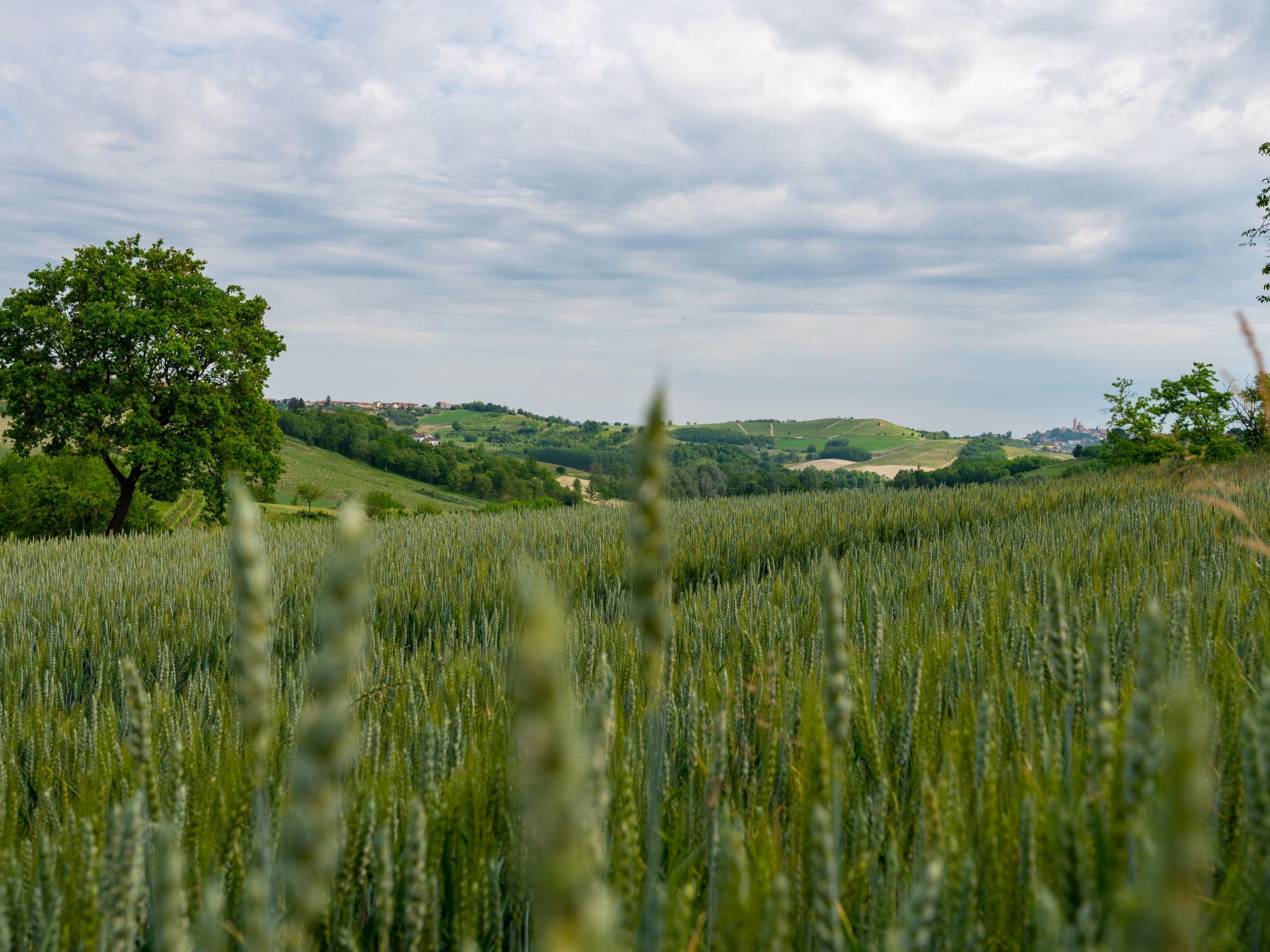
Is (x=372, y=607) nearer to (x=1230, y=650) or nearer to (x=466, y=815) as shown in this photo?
(x=466, y=815)

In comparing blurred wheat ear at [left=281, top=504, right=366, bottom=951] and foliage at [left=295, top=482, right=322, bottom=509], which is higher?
blurred wheat ear at [left=281, top=504, right=366, bottom=951]

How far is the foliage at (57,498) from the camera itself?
3159 centimetres

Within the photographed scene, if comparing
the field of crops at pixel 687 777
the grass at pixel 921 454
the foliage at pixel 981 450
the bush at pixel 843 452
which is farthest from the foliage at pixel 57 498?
the bush at pixel 843 452

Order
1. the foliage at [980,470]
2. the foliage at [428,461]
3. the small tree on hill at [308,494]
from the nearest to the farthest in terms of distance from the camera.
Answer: the small tree on hill at [308,494]
the foliage at [980,470]
the foliage at [428,461]

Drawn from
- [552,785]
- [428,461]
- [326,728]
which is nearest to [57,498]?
[326,728]

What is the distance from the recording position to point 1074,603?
3492 mm

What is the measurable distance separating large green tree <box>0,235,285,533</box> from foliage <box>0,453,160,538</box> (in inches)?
276

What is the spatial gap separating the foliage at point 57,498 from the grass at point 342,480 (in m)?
30.7

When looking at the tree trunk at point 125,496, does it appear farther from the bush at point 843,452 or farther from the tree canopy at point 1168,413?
the bush at point 843,452

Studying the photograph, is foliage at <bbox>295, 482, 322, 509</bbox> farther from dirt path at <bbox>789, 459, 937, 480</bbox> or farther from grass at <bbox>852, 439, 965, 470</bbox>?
grass at <bbox>852, 439, 965, 470</bbox>

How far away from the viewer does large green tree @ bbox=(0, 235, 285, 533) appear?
24844mm

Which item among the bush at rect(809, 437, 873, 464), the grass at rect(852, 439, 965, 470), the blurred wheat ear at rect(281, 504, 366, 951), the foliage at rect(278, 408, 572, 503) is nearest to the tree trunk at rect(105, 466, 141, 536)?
the blurred wheat ear at rect(281, 504, 366, 951)

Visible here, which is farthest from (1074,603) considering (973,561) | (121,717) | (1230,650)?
(121,717)

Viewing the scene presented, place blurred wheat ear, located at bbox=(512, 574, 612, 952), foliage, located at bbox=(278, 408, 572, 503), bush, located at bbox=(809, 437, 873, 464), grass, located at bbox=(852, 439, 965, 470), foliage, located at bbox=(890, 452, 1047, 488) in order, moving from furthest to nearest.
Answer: bush, located at bbox=(809, 437, 873, 464), grass, located at bbox=(852, 439, 965, 470), foliage, located at bbox=(278, 408, 572, 503), foliage, located at bbox=(890, 452, 1047, 488), blurred wheat ear, located at bbox=(512, 574, 612, 952)
